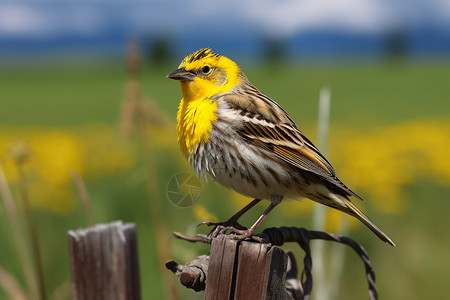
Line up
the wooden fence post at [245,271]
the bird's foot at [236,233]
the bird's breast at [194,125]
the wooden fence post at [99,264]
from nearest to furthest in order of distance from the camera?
1. the wooden fence post at [245,271]
2. the bird's foot at [236,233]
3. the wooden fence post at [99,264]
4. the bird's breast at [194,125]

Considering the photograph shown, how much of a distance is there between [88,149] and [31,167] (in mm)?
1907

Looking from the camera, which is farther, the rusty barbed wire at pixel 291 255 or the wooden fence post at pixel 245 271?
the rusty barbed wire at pixel 291 255

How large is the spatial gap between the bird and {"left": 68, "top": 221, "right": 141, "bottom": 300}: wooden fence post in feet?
1.43

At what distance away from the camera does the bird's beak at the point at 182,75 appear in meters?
2.50

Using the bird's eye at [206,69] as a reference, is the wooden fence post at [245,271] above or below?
below

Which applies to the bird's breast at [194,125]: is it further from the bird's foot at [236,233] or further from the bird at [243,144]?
the bird's foot at [236,233]

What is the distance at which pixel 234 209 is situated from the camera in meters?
5.02

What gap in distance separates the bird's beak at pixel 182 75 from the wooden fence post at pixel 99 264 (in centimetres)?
65

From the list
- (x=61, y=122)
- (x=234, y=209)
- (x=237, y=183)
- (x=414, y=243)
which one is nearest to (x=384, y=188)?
(x=414, y=243)

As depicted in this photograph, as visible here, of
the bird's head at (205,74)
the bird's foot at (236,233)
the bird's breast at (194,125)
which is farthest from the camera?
the bird's head at (205,74)

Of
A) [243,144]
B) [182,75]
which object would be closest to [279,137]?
[243,144]

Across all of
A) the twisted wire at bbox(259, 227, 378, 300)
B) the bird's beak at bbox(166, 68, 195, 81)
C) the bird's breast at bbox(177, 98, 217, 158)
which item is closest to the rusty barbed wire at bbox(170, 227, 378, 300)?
the twisted wire at bbox(259, 227, 378, 300)

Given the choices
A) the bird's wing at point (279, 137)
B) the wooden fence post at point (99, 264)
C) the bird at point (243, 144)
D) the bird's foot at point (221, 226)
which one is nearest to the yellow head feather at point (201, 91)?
the bird at point (243, 144)

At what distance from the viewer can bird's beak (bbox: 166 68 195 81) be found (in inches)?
98.3
